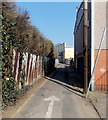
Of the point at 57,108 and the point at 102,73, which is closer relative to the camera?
the point at 57,108

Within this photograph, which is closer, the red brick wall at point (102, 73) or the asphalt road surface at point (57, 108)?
the asphalt road surface at point (57, 108)

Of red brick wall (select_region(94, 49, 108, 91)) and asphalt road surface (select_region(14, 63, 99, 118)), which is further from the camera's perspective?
red brick wall (select_region(94, 49, 108, 91))

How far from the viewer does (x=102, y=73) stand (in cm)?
1600

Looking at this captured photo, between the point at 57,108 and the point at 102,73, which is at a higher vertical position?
the point at 102,73

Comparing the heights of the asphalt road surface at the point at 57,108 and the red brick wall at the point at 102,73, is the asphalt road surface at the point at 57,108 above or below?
below

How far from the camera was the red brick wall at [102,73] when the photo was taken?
15.9m

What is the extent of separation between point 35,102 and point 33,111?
199cm

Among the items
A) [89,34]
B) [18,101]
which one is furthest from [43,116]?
[89,34]

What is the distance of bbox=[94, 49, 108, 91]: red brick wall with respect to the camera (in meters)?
15.9

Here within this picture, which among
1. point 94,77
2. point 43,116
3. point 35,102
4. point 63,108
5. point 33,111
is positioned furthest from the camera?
point 94,77

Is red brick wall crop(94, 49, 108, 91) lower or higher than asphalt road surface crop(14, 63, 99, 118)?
higher

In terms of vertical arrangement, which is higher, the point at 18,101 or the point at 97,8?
the point at 97,8

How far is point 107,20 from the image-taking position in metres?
16.1

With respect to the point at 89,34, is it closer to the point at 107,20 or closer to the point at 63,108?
the point at 107,20
